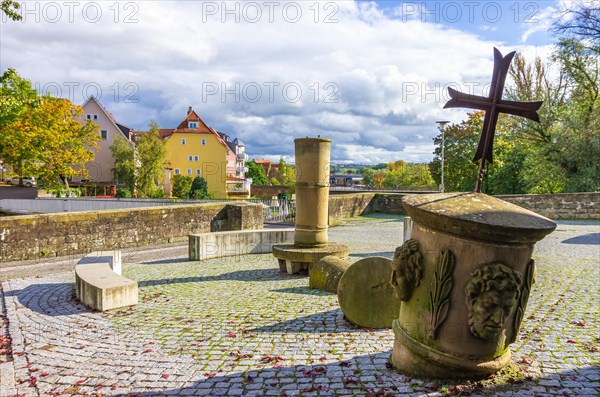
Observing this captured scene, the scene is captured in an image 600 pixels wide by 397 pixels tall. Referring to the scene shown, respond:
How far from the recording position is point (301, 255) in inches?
358

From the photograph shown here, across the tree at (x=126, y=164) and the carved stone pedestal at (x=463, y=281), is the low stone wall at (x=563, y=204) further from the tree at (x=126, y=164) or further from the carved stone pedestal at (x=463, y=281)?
the tree at (x=126, y=164)

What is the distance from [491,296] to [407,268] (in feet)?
2.28

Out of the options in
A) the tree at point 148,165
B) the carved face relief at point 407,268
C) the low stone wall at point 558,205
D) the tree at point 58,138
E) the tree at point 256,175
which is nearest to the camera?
the carved face relief at point 407,268

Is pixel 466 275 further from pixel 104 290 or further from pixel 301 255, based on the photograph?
pixel 301 255

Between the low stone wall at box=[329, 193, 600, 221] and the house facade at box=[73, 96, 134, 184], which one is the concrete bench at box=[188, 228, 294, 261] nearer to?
the low stone wall at box=[329, 193, 600, 221]

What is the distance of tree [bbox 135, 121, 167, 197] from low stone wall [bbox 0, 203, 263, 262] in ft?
91.3

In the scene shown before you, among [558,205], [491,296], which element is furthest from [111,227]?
[558,205]

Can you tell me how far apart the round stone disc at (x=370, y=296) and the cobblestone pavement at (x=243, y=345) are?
0.70ft

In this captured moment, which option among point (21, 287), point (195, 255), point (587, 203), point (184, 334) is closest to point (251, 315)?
point (184, 334)

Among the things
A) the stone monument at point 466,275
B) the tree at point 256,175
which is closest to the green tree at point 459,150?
the stone monument at point 466,275

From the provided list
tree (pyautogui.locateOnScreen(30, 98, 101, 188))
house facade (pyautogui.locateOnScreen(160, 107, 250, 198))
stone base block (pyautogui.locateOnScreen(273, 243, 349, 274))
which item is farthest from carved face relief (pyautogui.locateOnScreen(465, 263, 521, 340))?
house facade (pyautogui.locateOnScreen(160, 107, 250, 198))

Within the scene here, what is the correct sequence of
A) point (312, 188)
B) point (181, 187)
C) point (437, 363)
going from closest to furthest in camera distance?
1. point (437, 363)
2. point (312, 188)
3. point (181, 187)

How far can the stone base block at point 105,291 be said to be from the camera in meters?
6.52

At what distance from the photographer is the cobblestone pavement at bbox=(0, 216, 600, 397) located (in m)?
3.87
